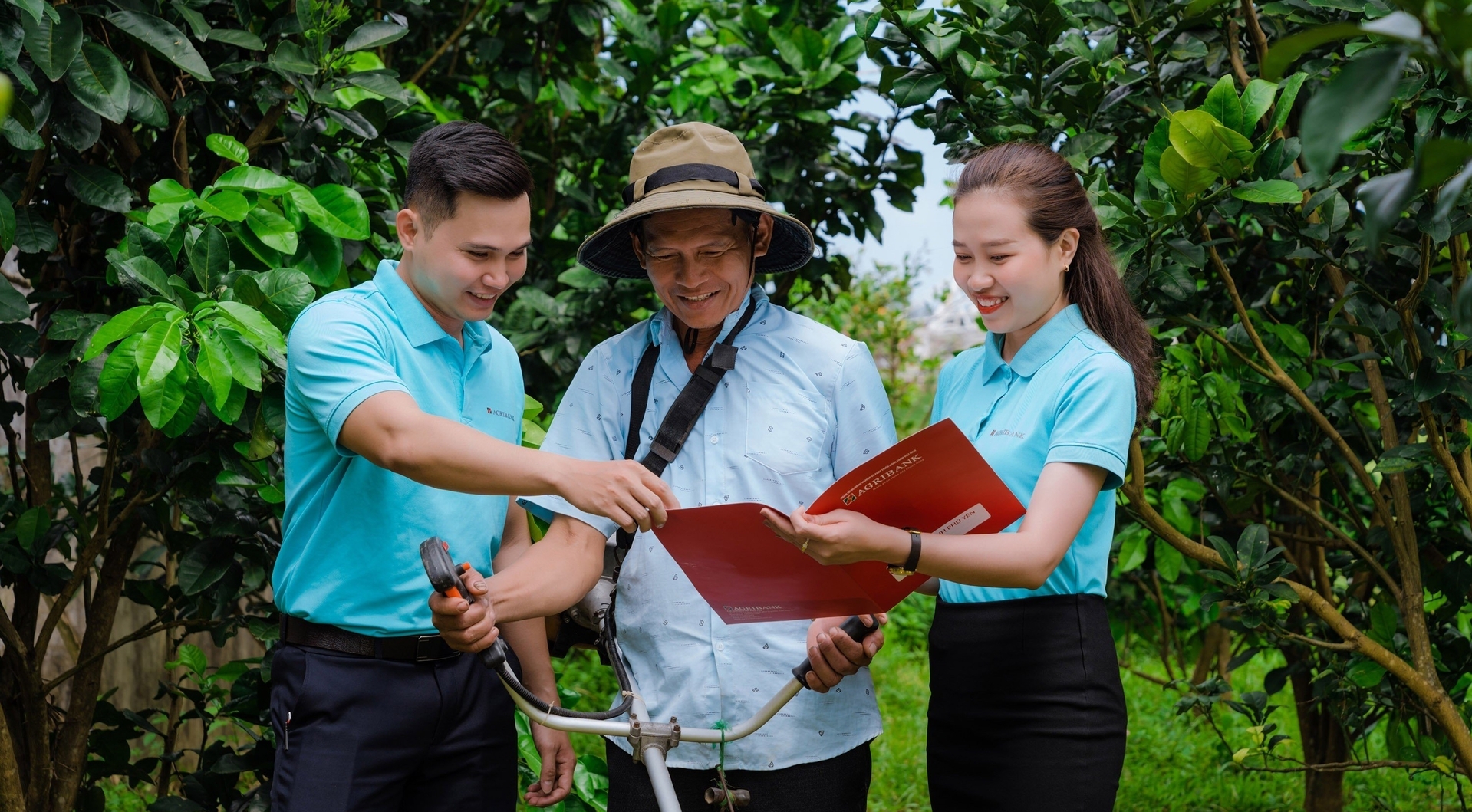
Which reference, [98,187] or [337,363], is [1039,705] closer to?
[337,363]

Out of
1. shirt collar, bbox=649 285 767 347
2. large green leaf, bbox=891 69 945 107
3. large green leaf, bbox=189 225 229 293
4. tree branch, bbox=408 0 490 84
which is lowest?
shirt collar, bbox=649 285 767 347

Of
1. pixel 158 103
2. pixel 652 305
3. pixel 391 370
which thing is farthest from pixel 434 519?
pixel 652 305

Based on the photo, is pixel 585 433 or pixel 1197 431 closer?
pixel 585 433

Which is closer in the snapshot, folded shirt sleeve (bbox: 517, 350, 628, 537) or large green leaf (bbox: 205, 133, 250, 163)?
folded shirt sleeve (bbox: 517, 350, 628, 537)

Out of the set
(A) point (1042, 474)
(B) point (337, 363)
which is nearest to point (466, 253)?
(B) point (337, 363)

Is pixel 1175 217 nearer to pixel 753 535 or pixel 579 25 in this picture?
pixel 753 535

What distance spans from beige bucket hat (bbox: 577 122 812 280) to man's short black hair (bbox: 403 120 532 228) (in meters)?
0.20

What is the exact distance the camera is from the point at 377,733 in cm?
194

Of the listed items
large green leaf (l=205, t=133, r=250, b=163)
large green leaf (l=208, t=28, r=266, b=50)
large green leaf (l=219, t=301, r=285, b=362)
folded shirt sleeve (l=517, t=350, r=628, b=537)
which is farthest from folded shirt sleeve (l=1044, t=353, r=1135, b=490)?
large green leaf (l=208, t=28, r=266, b=50)

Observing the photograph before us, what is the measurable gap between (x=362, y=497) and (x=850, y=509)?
0.79m

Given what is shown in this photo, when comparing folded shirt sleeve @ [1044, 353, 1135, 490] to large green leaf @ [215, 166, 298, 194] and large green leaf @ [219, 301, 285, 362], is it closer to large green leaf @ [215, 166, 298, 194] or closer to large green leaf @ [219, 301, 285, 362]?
large green leaf @ [219, 301, 285, 362]

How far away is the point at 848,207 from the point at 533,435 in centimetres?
137

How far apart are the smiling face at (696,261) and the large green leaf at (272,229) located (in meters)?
0.74

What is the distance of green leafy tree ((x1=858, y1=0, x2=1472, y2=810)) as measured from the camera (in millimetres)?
2322
